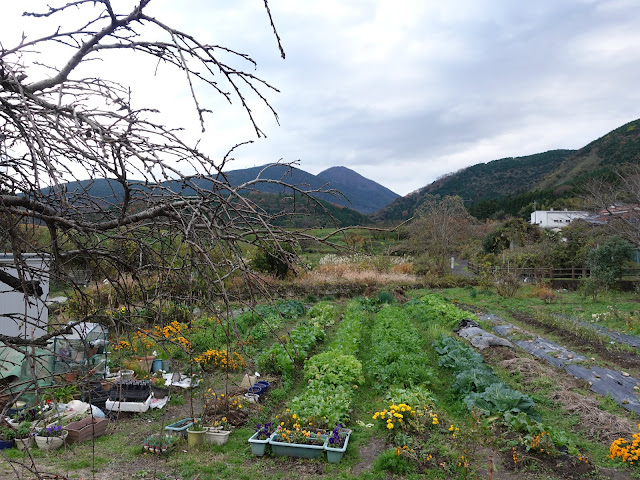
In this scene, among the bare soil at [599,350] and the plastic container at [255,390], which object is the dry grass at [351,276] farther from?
the plastic container at [255,390]

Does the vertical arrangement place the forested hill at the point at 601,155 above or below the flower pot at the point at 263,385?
above

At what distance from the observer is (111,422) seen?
279 inches

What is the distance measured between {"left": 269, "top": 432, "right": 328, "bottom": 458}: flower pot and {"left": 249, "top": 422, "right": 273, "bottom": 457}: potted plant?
0.12m

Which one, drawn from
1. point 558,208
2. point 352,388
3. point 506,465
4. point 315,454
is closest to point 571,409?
point 506,465

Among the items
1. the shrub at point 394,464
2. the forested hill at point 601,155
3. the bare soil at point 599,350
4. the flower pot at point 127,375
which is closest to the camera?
the shrub at point 394,464

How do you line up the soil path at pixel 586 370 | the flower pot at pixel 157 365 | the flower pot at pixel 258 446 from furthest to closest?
the flower pot at pixel 157 365 → the soil path at pixel 586 370 → the flower pot at pixel 258 446

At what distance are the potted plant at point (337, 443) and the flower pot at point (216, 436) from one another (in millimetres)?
1478

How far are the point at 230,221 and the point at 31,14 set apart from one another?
120 cm

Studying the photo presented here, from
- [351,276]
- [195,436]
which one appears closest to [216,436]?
[195,436]

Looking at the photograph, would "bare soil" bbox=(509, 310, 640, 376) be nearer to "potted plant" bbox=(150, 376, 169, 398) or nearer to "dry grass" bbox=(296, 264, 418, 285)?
"potted plant" bbox=(150, 376, 169, 398)

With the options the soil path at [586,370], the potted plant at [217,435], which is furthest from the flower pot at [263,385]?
the soil path at [586,370]

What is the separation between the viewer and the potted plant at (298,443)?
18.5ft

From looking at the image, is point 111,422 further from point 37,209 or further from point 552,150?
point 552,150

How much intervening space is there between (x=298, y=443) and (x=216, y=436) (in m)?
1.17
